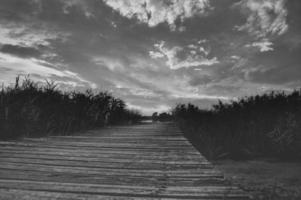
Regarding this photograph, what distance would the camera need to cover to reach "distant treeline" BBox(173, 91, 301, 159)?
6.55 meters

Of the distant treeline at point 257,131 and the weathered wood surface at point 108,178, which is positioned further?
the distant treeline at point 257,131

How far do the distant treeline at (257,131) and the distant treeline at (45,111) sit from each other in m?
3.33

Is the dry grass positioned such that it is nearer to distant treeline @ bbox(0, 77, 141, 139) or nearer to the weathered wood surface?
the weathered wood surface

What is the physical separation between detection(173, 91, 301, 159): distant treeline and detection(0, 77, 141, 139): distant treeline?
10.9 ft

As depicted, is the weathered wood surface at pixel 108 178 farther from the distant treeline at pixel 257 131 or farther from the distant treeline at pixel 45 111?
the distant treeline at pixel 257 131

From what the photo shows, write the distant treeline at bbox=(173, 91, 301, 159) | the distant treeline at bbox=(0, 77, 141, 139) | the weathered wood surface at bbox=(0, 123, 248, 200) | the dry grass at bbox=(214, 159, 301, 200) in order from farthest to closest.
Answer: the distant treeline at bbox=(173, 91, 301, 159)
the distant treeline at bbox=(0, 77, 141, 139)
the dry grass at bbox=(214, 159, 301, 200)
the weathered wood surface at bbox=(0, 123, 248, 200)

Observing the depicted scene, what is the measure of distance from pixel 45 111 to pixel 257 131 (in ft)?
17.7

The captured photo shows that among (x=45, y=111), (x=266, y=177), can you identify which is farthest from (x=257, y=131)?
(x=45, y=111)

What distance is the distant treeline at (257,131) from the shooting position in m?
6.55

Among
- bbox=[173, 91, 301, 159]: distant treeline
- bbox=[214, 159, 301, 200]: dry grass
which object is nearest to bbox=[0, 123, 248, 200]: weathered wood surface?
bbox=[214, 159, 301, 200]: dry grass

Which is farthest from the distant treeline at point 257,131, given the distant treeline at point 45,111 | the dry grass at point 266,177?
the distant treeline at point 45,111

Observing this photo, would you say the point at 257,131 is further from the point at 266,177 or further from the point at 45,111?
the point at 45,111

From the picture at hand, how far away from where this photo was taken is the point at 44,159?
2.56m

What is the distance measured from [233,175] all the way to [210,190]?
3.44 metres
